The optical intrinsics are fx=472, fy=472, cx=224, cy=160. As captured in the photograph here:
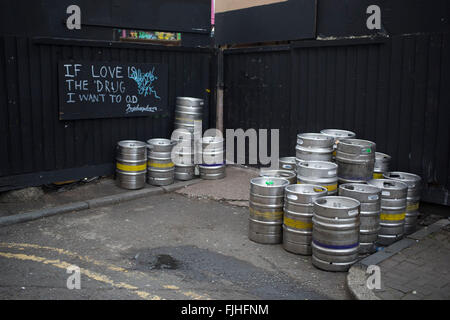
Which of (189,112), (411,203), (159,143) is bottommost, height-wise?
(411,203)

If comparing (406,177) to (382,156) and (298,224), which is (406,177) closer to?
(382,156)

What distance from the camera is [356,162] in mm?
6633

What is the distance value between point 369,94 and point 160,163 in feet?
13.6

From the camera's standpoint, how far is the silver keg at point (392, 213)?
20.7 ft

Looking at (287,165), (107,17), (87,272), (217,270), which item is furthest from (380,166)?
(107,17)

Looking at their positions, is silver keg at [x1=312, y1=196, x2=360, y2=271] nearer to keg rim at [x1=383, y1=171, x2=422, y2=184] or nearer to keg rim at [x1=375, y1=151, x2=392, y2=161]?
keg rim at [x1=383, y1=171, x2=422, y2=184]

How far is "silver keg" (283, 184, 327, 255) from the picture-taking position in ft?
19.7

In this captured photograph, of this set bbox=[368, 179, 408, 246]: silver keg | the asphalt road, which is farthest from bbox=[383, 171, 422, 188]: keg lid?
the asphalt road

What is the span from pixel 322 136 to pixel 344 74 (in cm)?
174

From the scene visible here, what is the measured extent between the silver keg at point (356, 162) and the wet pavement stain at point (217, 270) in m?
1.92

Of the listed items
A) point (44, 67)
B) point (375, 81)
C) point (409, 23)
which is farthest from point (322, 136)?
point (44, 67)

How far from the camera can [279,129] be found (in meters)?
10.2

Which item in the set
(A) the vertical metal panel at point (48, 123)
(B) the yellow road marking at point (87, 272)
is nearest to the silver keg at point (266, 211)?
(B) the yellow road marking at point (87, 272)

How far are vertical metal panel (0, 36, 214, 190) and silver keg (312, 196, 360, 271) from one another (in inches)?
207
